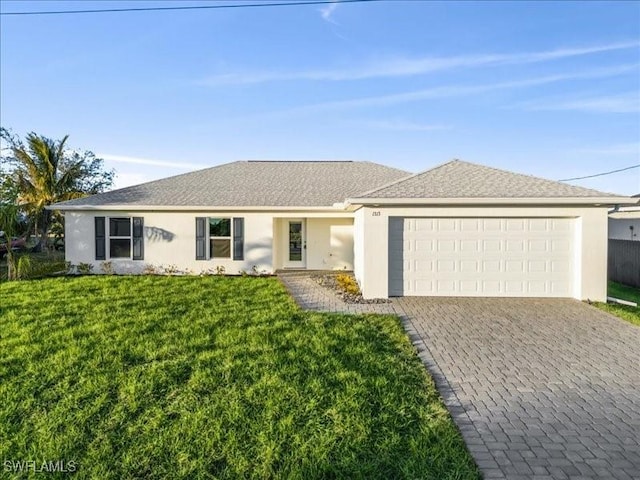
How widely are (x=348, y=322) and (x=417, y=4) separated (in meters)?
10.9

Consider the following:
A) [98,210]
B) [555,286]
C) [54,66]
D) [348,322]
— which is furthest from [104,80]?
[555,286]

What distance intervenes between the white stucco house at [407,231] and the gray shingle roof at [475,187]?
0.10 feet

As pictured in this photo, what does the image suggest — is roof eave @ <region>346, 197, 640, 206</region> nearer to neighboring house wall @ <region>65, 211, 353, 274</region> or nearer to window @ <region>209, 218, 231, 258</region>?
neighboring house wall @ <region>65, 211, 353, 274</region>

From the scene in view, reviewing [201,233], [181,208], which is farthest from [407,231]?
[181,208]

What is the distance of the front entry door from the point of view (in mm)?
16156

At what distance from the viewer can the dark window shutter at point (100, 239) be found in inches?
576

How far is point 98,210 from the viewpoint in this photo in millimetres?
14508

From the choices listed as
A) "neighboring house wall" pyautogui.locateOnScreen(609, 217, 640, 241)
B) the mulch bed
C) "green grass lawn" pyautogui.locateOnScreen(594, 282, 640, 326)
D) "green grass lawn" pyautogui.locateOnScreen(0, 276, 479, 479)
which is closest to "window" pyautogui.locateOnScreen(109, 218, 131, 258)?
"green grass lawn" pyautogui.locateOnScreen(0, 276, 479, 479)

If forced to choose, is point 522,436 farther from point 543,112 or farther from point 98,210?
point 543,112

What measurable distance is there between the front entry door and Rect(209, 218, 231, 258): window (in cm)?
268

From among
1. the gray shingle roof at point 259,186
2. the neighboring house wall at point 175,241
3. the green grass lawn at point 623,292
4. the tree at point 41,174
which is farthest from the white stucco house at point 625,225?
the tree at point 41,174

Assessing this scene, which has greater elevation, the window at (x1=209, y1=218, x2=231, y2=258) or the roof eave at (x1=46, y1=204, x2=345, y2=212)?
the roof eave at (x1=46, y1=204, x2=345, y2=212)

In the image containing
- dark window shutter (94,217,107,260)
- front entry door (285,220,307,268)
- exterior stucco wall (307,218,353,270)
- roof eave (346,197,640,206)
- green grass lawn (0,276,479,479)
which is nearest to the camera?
green grass lawn (0,276,479,479)

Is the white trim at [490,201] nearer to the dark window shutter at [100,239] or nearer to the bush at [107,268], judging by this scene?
the bush at [107,268]
